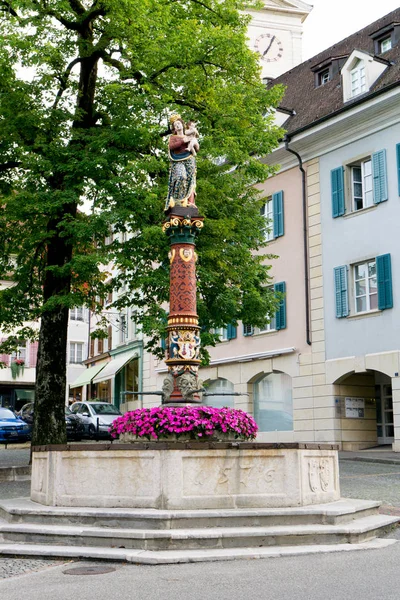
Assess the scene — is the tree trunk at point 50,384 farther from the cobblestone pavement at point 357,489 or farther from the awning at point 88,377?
the awning at point 88,377

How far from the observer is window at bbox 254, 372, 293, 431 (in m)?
28.4

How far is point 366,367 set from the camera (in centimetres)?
2475

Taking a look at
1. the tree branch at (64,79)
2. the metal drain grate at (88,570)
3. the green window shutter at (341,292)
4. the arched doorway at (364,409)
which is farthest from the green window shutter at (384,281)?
the metal drain grate at (88,570)

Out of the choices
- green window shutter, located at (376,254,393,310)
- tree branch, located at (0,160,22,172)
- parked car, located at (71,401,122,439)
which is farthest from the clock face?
tree branch, located at (0,160,22,172)

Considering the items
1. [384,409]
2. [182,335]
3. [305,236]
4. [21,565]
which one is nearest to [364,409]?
[384,409]

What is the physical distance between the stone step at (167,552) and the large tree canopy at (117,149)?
27.8ft

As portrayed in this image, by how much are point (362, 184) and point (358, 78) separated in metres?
3.72

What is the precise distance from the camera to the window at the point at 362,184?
25781 mm

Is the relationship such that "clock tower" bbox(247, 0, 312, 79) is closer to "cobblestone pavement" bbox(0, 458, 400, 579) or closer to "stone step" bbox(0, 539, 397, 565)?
"cobblestone pavement" bbox(0, 458, 400, 579)

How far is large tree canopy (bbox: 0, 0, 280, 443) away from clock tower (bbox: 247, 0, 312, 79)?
19.6m

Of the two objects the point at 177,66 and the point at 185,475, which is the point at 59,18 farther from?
the point at 185,475

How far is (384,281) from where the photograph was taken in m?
24.2

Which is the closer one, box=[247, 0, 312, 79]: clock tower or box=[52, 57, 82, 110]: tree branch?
box=[52, 57, 82, 110]: tree branch

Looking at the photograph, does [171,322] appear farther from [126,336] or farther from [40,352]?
[126,336]
